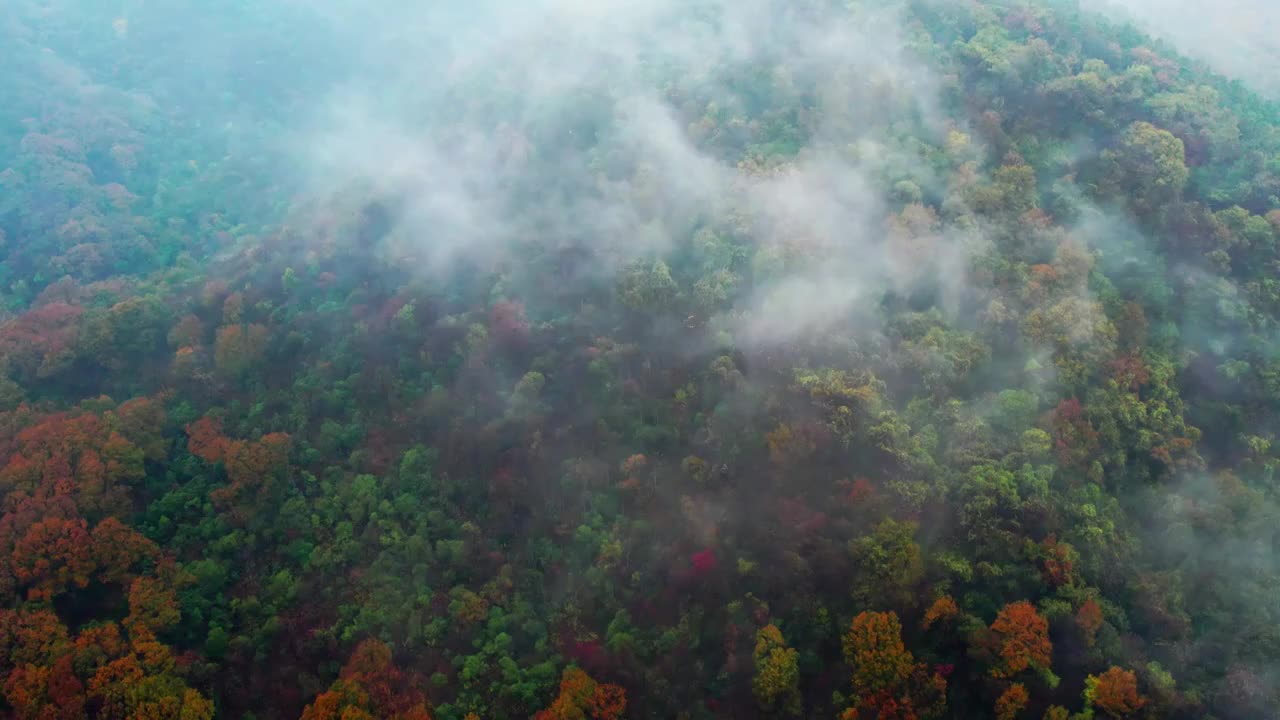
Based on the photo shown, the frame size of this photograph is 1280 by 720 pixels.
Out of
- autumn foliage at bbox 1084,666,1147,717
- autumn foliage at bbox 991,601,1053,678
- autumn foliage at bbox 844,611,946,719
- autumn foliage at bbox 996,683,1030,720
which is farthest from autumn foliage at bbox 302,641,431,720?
autumn foliage at bbox 1084,666,1147,717

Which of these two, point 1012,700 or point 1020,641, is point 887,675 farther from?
point 1020,641

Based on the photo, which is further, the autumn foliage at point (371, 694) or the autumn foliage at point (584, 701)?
the autumn foliage at point (584, 701)

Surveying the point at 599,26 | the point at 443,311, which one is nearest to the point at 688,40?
the point at 599,26

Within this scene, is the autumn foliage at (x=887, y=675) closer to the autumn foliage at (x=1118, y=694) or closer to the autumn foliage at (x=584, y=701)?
the autumn foliage at (x=1118, y=694)

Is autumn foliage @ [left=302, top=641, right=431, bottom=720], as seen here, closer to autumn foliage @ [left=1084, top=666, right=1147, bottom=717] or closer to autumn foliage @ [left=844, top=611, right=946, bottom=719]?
autumn foliage @ [left=844, top=611, right=946, bottom=719]

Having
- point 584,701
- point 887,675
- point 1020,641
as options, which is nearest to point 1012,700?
point 1020,641

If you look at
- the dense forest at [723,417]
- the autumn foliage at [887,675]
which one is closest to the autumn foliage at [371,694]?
the dense forest at [723,417]

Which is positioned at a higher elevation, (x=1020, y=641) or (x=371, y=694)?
(x=1020, y=641)

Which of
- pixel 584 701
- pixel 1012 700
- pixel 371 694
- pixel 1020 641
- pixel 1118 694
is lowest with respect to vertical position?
pixel 371 694
